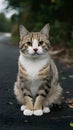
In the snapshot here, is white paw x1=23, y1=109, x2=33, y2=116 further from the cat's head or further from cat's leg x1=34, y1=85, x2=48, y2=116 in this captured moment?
the cat's head

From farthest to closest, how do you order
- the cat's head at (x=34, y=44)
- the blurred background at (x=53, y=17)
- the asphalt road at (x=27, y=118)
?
the blurred background at (x=53, y=17) < the cat's head at (x=34, y=44) < the asphalt road at (x=27, y=118)

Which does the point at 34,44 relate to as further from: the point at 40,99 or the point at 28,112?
the point at 28,112

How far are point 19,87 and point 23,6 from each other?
1715 cm

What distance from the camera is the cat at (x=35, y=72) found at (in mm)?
6012

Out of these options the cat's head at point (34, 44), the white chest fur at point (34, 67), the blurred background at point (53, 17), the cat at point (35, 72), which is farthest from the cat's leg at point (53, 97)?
the blurred background at point (53, 17)

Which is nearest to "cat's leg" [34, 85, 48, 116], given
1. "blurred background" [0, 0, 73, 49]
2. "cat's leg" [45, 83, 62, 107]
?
"cat's leg" [45, 83, 62, 107]

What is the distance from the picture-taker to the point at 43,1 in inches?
830

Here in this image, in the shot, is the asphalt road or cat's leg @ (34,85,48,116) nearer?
the asphalt road

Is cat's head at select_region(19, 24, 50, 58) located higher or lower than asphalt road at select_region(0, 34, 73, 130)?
higher

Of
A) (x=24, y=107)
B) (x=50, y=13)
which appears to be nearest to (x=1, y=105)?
(x=24, y=107)

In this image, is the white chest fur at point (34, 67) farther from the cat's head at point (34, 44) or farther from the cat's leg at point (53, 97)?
the cat's leg at point (53, 97)

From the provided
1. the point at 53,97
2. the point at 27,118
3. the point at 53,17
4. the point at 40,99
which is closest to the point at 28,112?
the point at 27,118

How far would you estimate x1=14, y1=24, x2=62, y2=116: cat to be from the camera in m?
6.01

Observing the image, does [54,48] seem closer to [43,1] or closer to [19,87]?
[43,1]
